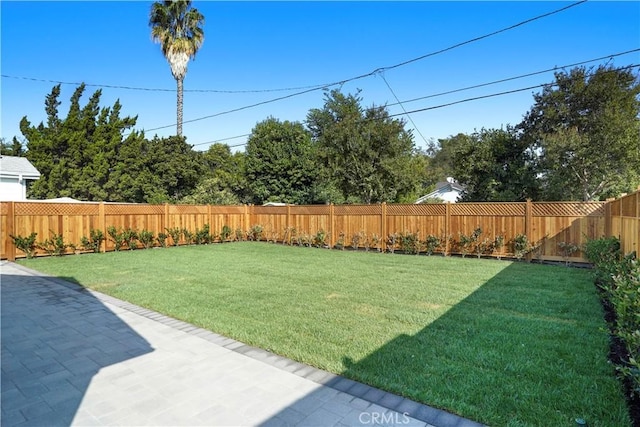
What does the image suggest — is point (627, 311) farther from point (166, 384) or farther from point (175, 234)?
point (175, 234)

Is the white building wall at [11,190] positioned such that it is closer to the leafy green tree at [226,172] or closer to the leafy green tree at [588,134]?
the leafy green tree at [226,172]

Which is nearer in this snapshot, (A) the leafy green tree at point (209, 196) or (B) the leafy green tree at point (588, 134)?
(B) the leafy green tree at point (588, 134)

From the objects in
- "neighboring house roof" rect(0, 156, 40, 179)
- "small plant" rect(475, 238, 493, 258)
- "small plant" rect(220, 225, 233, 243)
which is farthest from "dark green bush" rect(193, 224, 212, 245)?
"small plant" rect(475, 238, 493, 258)

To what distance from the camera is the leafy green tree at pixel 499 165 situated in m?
16.1

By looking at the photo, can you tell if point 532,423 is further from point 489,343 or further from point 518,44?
point 518,44

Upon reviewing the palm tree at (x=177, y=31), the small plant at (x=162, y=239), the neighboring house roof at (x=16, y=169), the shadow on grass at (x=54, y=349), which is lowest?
the shadow on grass at (x=54, y=349)

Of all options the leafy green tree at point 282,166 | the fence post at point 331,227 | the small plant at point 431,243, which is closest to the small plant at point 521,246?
the small plant at point 431,243

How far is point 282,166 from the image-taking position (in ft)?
79.4

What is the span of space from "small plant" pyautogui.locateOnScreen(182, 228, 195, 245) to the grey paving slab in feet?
31.7

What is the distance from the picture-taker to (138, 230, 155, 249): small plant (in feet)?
41.5

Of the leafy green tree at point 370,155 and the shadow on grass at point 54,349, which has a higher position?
the leafy green tree at point 370,155

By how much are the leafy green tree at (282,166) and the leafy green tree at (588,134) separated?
13.2m

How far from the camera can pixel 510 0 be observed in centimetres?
898

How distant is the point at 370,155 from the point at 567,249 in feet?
33.8
